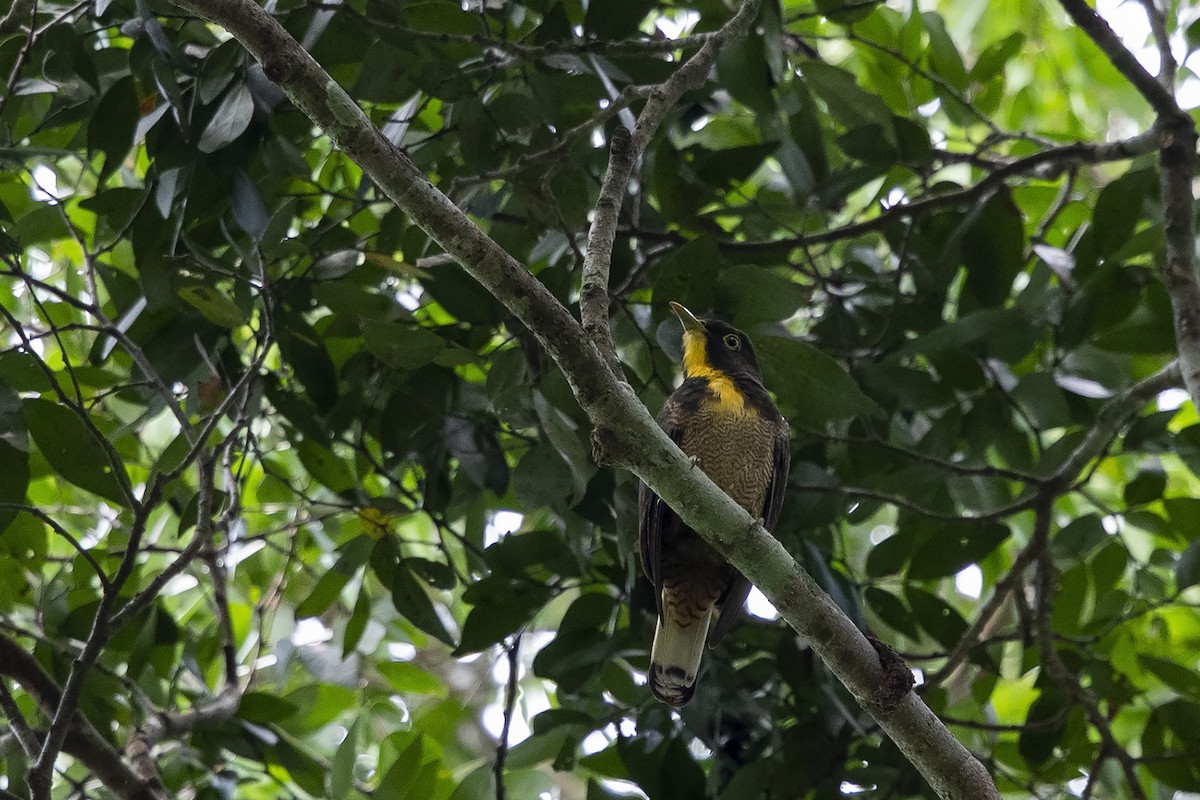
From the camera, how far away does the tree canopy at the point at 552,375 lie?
Result: 3.32m

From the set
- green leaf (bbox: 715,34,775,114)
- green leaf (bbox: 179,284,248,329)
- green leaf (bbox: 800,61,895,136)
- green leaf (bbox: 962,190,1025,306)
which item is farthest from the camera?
green leaf (bbox: 800,61,895,136)

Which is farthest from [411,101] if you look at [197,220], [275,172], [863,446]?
[863,446]

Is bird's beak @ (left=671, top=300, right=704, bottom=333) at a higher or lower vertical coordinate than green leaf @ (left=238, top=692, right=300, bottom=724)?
higher

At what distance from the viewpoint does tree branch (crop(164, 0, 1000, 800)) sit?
2457mm

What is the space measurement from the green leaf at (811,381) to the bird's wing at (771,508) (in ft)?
1.33

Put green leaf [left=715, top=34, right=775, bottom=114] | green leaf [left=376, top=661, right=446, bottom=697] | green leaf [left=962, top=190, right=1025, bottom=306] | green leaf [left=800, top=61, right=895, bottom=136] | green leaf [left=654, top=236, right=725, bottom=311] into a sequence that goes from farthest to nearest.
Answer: green leaf [left=376, top=661, right=446, bottom=697], green leaf [left=800, top=61, right=895, bottom=136], green leaf [left=962, top=190, right=1025, bottom=306], green leaf [left=715, top=34, right=775, bottom=114], green leaf [left=654, top=236, right=725, bottom=311]

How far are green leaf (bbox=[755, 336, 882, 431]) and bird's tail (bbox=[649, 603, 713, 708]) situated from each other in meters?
0.82

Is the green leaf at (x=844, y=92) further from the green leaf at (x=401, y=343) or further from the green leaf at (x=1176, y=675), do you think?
the green leaf at (x=1176, y=675)

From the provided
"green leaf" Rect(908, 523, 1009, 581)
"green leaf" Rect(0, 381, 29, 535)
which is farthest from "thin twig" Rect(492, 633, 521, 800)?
"green leaf" Rect(0, 381, 29, 535)

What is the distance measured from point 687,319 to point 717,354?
26.0 inches

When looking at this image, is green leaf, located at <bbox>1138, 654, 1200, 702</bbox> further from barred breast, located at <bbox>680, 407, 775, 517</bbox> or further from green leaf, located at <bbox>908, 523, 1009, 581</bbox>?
barred breast, located at <bbox>680, 407, 775, 517</bbox>

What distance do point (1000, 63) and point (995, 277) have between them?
106 cm

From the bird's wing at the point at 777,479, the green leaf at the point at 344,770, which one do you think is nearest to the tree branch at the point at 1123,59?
the bird's wing at the point at 777,479

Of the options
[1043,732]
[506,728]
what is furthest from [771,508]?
[1043,732]
